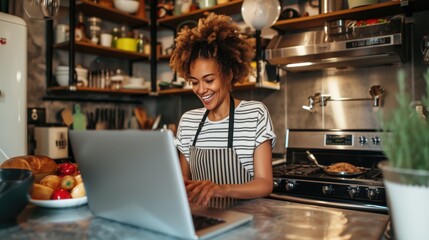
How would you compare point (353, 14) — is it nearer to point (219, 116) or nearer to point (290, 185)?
point (290, 185)

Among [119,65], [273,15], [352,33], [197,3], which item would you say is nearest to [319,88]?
[352,33]

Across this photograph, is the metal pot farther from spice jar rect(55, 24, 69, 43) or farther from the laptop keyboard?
the laptop keyboard

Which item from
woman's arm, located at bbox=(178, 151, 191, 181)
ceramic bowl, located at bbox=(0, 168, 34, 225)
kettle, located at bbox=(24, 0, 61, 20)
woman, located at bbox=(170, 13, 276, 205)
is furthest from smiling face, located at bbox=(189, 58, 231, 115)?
ceramic bowl, located at bbox=(0, 168, 34, 225)

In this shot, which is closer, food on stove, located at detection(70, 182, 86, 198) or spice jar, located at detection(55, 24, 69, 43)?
food on stove, located at detection(70, 182, 86, 198)

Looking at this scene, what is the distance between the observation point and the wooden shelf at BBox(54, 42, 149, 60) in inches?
109

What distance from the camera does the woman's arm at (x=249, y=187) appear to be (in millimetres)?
985

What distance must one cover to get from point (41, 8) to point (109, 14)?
4.67 feet

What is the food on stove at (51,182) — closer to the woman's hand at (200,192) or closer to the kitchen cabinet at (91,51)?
the woman's hand at (200,192)

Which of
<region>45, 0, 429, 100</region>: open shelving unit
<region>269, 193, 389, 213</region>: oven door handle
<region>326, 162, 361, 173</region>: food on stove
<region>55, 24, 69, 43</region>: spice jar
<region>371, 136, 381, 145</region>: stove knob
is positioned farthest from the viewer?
<region>55, 24, 69, 43</region>: spice jar

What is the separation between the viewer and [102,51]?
9.90 feet

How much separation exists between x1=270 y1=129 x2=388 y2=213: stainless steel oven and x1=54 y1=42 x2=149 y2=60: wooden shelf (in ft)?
4.86

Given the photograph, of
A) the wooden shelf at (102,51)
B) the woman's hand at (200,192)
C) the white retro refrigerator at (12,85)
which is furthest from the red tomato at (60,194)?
the wooden shelf at (102,51)

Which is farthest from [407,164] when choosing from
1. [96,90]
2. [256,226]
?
[96,90]

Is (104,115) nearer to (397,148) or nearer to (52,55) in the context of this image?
(52,55)
